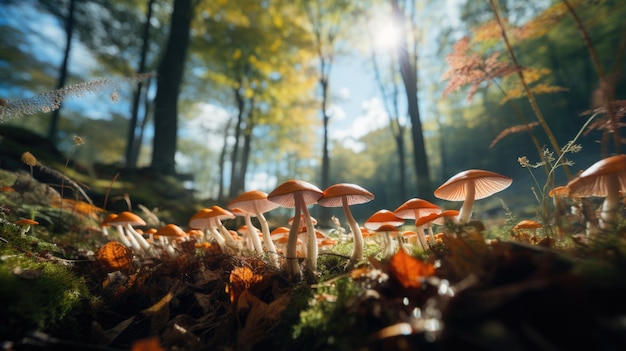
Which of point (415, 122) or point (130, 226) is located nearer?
point (130, 226)

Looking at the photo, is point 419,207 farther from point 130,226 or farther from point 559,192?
point 130,226

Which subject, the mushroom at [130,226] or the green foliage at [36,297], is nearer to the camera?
the green foliage at [36,297]

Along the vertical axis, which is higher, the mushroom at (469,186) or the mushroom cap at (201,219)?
the mushroom at (469,186)

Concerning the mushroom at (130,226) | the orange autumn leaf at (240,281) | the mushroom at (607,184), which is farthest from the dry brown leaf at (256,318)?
the mushroom at (130,226)

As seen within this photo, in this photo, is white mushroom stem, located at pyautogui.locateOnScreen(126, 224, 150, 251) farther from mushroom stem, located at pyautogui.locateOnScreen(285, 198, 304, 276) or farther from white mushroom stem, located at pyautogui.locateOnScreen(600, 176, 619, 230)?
white mushroom stem, located at pyautogui.locateOnScreen(600, 176, 619, 230)

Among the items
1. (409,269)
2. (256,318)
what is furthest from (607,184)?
(256,318)

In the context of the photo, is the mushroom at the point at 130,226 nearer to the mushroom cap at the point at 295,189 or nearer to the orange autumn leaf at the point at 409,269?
the mushroom cap at the point at 295,189

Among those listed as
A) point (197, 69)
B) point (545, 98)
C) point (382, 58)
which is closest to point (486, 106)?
point (545, 98)
